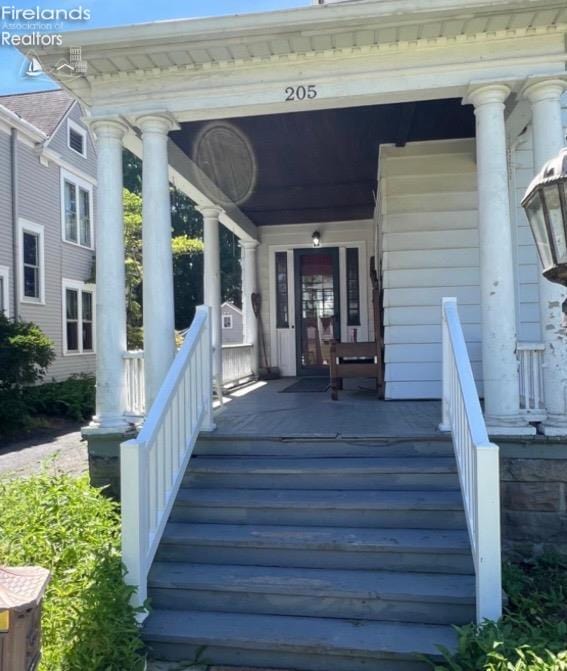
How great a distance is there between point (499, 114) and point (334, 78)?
113 centimetres

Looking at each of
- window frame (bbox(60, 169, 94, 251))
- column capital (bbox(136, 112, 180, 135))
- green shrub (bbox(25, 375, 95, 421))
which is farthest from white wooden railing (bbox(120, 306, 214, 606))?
window frame (bbox(60, 169, 94, 251))

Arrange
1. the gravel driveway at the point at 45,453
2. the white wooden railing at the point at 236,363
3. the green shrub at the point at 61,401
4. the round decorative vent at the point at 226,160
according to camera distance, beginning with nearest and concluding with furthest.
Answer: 1. the round decorative vent at the point at 226,160
2. the gravel driveway at the point at 45,453
3. the white wooden railing at the point at 236,363
4. the green shrub at the point at 61,401

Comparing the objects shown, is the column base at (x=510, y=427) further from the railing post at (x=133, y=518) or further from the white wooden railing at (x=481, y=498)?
the railing post at (x=133, y=518)

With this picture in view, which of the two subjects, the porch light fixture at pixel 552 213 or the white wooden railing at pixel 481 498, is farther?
the white wooden railing at pixel 481 498

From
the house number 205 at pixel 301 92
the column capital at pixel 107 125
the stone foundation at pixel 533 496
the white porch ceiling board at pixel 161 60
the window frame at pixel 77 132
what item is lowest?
the stone foundation at pixel 533 496

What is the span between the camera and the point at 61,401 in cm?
947

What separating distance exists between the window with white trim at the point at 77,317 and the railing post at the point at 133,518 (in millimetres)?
10718

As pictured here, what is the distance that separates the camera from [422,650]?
2.39 metres

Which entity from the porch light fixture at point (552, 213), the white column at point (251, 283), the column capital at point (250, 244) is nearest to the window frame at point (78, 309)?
the white column at point (251, 283)

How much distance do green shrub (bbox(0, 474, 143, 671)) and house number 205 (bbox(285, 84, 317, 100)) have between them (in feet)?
9.87

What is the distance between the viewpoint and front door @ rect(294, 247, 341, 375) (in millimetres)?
8328

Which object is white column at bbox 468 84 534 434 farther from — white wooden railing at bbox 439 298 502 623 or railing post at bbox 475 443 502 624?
railing post at bbox 475 443 502 624

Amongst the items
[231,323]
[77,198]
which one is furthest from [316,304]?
[231,323]

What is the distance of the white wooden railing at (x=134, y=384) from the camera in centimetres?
409
